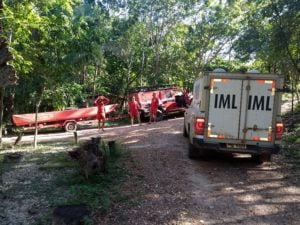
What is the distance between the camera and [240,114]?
8594 millimetres

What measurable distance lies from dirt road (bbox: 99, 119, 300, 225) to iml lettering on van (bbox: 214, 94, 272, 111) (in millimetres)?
1548

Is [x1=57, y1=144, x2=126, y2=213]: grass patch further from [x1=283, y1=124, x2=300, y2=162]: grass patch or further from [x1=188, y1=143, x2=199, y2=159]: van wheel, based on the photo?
[x1=283, y1=124, x2=300, y2=162]: grass patch

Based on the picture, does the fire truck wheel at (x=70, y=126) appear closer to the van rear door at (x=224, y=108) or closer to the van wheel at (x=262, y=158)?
the van wheel at (x=262, y=158)

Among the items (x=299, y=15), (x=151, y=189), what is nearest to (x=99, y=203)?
(x=151, y=189)

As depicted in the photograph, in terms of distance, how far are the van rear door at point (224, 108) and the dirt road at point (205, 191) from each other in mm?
951

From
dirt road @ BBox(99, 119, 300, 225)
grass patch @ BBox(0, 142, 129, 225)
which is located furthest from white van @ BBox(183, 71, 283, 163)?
grass patch @ BBox(0, 142, 129, 225)

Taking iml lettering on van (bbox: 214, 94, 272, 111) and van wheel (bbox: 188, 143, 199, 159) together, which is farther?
van wheel (bbox: 188, 143, 199, 159)

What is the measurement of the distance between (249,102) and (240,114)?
0.35 m

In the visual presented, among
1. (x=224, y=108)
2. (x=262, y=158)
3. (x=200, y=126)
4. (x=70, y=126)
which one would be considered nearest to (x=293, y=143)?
(x=262, y=158)

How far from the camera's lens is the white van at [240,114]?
27.8ft

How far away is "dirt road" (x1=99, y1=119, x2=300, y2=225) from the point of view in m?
6.02

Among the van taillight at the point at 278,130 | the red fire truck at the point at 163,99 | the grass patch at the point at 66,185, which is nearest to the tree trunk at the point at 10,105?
the red fire truck at the point at 163,99

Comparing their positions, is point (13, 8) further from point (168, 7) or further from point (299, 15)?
point (168, 7)

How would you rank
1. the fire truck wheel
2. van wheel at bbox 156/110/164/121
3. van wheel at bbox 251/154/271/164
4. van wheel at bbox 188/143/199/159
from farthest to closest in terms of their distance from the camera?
van wheel at bbox 156/110/164/121, the fire truck wheel, van wheel at bbox 188/143/199/159, van wheel at bbox 251/154/271/164
